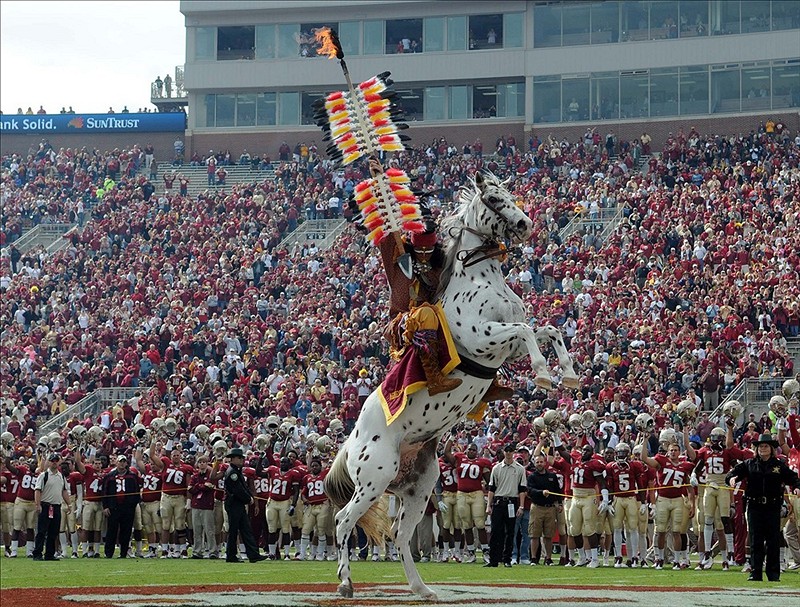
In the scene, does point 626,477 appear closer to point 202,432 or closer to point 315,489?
point 315,489

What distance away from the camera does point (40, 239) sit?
156 feet

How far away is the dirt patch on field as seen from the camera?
35.7 ft

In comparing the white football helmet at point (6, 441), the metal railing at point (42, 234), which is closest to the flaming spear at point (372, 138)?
the white football helmet at point (6, 441)

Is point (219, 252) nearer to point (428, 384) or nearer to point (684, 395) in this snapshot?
point (684, 395)

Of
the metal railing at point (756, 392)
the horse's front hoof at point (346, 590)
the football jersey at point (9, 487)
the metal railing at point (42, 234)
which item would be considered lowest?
the horse's front hoof at point (346, 590)

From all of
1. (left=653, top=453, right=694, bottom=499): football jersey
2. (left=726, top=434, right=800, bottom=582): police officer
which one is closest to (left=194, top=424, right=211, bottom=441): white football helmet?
(left=653, top=453, right=694, bottom=499): football jersey

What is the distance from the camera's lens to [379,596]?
1175 centimetres

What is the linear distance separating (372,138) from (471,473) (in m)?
10.3

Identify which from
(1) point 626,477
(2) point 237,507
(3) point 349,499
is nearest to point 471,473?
(1) point 626,477

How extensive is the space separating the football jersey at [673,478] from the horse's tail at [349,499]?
26.1ft

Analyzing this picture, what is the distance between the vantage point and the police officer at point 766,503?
1505 cm

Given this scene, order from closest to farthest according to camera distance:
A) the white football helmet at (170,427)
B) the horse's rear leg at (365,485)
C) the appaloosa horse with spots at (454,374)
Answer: the appaloosa horse with spots at (454,374) < the horse's rear leg at (365,485) < the white football helmet at (170,427)

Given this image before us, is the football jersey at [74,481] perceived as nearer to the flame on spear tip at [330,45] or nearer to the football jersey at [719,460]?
the football jersey at [719,460]

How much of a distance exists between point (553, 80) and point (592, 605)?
3923 centimetres
